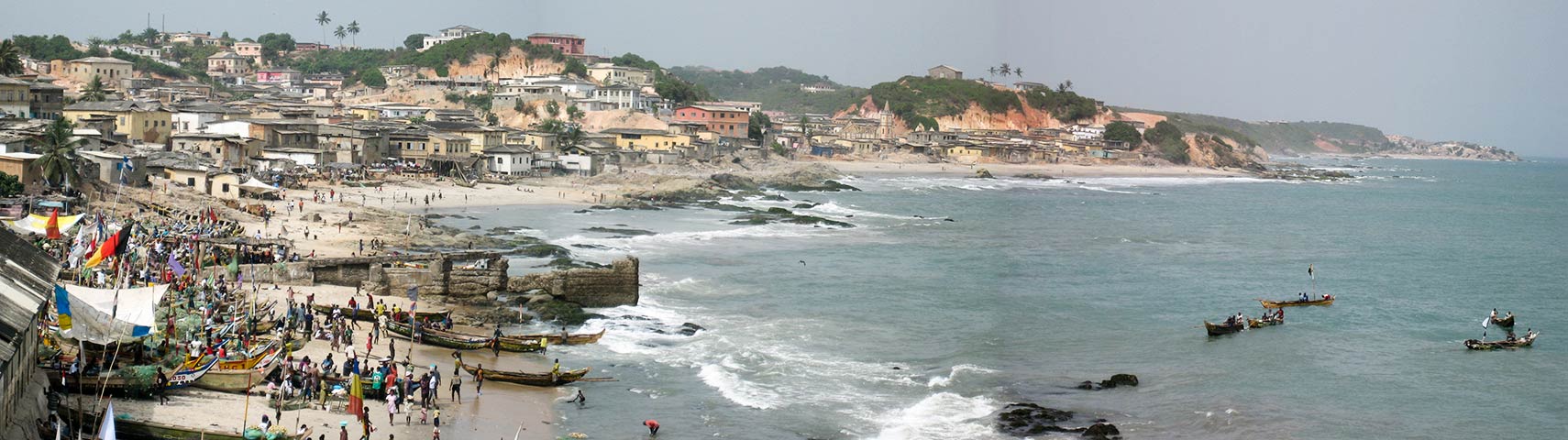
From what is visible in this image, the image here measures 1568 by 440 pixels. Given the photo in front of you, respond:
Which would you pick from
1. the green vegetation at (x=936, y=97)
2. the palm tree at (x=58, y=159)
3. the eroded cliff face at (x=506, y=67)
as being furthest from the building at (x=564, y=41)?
the palm tree at (x=58, y=159)

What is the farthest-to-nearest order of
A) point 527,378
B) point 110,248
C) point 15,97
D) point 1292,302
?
point 15,97 → point 1292,302 → point 527,378 → point 110,248

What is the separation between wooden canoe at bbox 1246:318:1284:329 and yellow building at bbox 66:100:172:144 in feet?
148

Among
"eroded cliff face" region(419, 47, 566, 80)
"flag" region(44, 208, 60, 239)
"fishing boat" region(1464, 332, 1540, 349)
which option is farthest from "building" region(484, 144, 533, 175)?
"fishing boat" region(1464, 332, 1540, 349)

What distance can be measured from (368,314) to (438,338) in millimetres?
2000

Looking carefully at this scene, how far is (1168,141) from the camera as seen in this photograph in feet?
489

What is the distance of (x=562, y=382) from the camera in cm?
2567

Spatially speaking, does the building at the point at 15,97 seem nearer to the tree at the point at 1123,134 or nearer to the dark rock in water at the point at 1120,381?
the dark rock in water at the point at 1120,381

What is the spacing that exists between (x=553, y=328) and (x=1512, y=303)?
1213 inches

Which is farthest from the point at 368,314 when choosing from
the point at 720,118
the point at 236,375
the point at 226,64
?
the point at 226,64

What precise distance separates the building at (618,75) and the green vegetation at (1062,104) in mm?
64802

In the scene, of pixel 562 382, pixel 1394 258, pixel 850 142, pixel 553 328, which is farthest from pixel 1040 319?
pixel 850 142

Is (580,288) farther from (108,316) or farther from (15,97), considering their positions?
(15,97)

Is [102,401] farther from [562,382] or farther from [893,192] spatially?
[893,192]

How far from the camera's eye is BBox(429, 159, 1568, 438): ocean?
84.0ft
